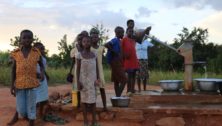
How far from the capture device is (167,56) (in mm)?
26047

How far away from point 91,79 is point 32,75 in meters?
0.94

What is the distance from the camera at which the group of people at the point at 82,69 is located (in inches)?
243

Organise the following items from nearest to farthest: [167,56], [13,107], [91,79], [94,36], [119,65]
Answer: [91,79], [94,36], [119,65], [13,107], [167,56]

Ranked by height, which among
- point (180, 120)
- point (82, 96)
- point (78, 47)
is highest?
point (78, 47)

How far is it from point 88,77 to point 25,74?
3.27ft

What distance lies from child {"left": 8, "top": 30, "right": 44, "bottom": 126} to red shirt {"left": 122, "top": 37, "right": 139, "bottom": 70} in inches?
93.7

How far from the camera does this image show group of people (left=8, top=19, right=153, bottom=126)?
20.2ft

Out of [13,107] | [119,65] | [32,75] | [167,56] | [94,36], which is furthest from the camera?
[167,56]

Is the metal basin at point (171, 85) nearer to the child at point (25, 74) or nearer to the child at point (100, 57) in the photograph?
the child at point (100, 57)

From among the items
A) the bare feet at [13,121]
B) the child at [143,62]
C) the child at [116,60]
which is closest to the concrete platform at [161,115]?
the child at [116,60]

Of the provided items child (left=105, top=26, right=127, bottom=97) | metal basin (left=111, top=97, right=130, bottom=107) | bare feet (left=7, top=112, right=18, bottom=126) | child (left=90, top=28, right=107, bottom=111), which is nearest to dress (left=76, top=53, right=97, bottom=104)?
child (left=90, top=28, right=107, bottom=111)

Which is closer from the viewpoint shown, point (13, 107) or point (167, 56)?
point (13, 107)

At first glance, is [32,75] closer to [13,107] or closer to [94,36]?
[94,36]

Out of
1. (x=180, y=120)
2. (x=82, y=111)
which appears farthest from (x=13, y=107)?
(x=180, y=120)
